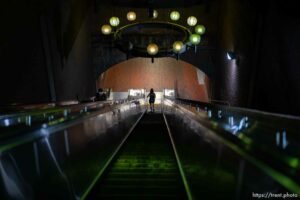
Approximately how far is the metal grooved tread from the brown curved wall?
23481 millimetres

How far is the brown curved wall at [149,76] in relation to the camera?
3200 centimetres

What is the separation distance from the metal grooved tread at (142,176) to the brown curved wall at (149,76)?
23.5m

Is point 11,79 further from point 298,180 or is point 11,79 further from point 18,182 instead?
point 298,180

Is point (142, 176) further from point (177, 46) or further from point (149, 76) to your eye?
point (149, 76)

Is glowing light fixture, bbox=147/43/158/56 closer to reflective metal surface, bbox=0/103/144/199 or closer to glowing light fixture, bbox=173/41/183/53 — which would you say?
glowing light fixture, bbox=173/41/183/53

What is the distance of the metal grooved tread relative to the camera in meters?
4.82

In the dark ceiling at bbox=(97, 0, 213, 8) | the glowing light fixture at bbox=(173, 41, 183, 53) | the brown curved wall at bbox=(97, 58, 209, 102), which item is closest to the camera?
the glowing light fixture at bbox=(173, 41, 183, 53)

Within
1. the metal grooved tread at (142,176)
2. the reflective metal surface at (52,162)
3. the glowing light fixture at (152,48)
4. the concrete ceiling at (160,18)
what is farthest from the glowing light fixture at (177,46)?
the reflective metal surface at (52,162)

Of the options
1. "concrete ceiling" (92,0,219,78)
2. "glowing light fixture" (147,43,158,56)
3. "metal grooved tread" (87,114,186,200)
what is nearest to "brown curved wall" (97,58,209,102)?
"concrete ceiling" (92,0,219,78)

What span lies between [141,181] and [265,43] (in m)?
11.5

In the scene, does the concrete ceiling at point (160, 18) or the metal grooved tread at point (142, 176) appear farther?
the concrete ceiling at point (160, 18)

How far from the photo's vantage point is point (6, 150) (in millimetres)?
2670

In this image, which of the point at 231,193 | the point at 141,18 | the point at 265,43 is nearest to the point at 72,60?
the point at 141,18

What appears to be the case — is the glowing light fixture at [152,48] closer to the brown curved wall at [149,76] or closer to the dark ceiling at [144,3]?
the dark ceiling at [144,3]
